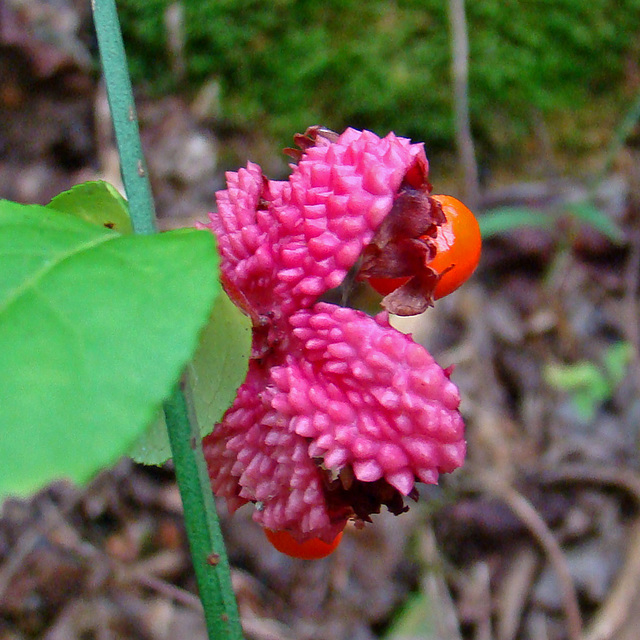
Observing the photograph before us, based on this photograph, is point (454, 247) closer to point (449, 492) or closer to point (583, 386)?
point (449, 492)

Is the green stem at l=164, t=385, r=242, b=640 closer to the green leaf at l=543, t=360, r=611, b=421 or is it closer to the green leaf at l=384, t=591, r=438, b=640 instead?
the green leaf at l=384, t=591, r=438, b=640

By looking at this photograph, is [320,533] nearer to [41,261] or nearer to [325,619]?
[41,261]

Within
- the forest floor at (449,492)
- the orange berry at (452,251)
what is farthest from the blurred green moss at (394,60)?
the orange berry at (452,251)

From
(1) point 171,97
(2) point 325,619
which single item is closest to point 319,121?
(1) point 171,97

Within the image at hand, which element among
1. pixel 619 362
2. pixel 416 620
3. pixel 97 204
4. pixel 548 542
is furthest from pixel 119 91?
pixel 619 362

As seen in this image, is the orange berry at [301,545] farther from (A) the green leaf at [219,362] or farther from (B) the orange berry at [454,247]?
(B) the orange berry at [454,247]

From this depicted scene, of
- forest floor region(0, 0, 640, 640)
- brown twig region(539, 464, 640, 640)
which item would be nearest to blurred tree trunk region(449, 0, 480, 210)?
forest floor region(0, 0, 640, 640)
